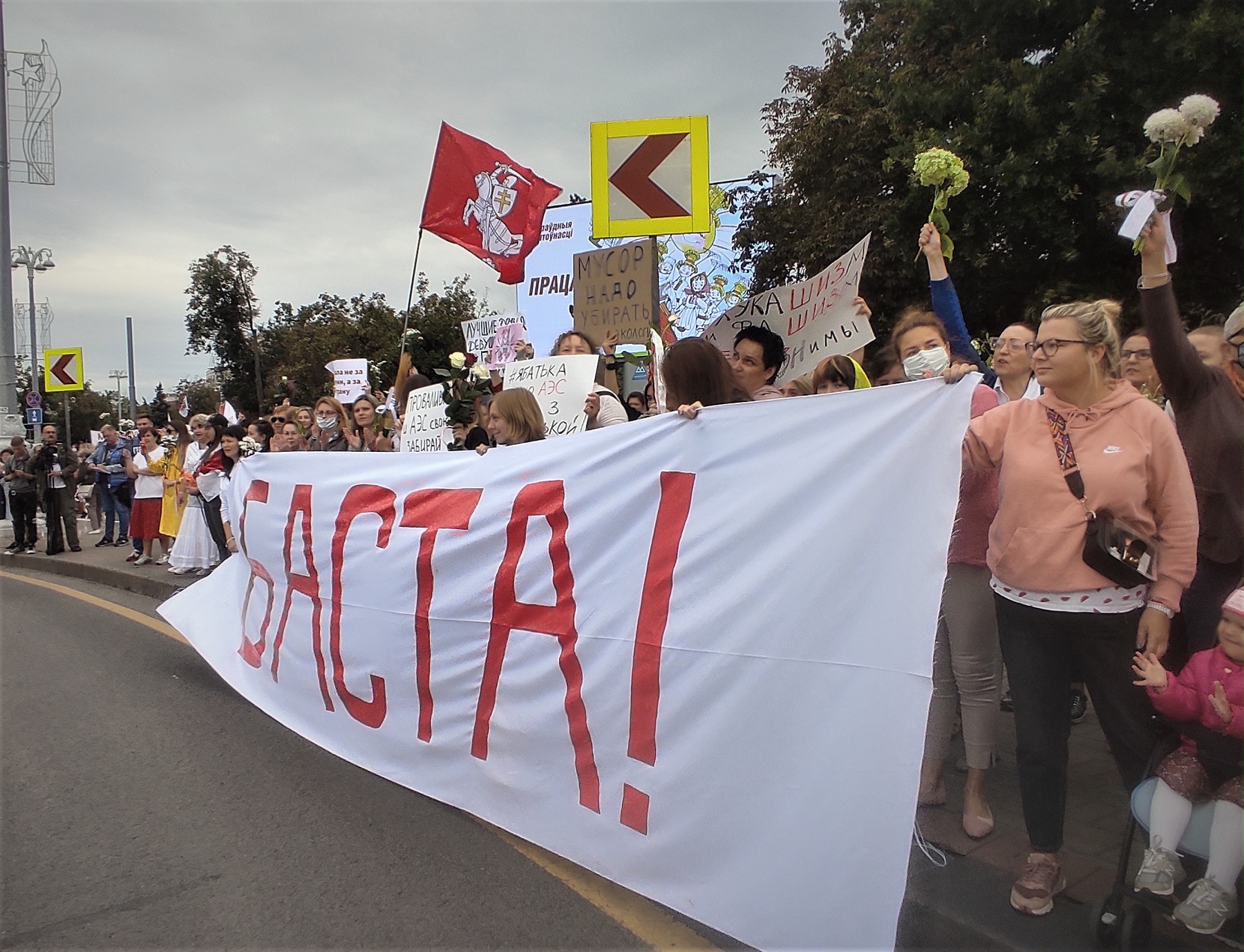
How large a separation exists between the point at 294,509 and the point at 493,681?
6.30 feet

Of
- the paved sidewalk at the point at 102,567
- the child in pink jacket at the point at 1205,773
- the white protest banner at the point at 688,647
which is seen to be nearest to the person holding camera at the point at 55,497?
the paved sidewalk at the point at 102,567

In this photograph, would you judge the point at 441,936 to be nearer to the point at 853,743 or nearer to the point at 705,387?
the point at 853,743

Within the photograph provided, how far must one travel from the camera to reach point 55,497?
1280 cm

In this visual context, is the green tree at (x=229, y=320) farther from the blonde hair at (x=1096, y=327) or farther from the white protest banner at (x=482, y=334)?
the blonde hair at (x=1096, y=327)

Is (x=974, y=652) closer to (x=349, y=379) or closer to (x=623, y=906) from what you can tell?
(x=623, y=906)

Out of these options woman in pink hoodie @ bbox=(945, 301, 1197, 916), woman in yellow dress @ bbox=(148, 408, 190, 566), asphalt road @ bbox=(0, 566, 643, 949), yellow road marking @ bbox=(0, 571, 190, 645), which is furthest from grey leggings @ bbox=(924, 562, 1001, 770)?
woman in yellow dress @ bbox=(148, 408, 190, 566)

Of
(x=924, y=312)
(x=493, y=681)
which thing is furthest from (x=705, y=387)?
(x=493, y=681)

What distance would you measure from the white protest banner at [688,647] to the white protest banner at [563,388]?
0.90 m

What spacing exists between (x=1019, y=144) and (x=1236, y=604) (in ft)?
33.4

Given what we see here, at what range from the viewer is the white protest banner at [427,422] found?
18.0ft

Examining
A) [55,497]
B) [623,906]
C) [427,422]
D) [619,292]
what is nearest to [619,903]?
[623,906]

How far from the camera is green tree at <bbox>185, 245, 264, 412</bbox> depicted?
1136 inches

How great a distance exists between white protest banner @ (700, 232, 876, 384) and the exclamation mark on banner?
1.74 m

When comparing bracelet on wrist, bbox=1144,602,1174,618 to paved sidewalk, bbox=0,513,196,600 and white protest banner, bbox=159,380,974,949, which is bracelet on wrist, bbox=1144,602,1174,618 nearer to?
white protest banner, bbox=159,380,974,949
